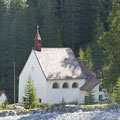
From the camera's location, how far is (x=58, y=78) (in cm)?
4647

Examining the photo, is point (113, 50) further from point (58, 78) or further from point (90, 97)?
point (58, 78)

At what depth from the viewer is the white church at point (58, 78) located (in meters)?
46.7

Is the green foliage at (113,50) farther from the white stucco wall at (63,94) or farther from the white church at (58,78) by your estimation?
the white stucco wall at (63,94)

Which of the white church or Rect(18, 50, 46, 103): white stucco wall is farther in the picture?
Rect(18, 50, 46, 103): white stucco wall

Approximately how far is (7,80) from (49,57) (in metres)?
23.2

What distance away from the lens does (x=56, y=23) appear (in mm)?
72375

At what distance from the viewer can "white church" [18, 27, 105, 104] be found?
1839 inches

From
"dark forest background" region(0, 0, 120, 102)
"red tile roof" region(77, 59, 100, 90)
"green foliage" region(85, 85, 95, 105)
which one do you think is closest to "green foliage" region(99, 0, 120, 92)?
"green foliage" region(85, 85, 95, 105)

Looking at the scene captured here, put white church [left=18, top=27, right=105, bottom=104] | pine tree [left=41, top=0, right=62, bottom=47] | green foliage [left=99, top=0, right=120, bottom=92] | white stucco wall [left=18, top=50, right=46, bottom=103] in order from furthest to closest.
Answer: pine tree [left=41, top=0, right=62, bottom=47] → white stucco wall [left=18, top=50, right=46, bottom=103] → white church [left=18, top=27, right=105, bottom=104] → green foliage [left=99, top=0, right=120, bottom=92]

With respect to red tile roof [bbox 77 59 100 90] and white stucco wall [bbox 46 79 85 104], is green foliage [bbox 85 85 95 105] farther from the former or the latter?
Result: white stucco wall [bbox 46 79 85 104]

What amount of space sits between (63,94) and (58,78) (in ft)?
7.52

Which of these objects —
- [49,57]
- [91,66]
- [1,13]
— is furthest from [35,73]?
[1,13]

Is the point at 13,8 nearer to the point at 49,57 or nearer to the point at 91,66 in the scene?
the point at 91,66

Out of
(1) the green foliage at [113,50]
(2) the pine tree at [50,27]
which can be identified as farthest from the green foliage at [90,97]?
(2) the pine tree at [50,27]
